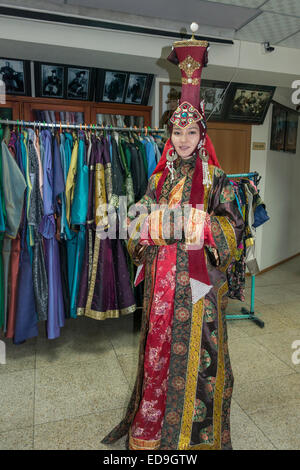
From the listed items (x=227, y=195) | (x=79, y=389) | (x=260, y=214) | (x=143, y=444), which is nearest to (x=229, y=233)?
(x=227, y=195)

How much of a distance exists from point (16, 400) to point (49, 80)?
2.71 metres

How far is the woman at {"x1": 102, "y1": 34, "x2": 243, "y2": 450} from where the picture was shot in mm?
1351

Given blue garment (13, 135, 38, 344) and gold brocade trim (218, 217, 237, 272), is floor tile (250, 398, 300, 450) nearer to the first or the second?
gold brocade trim (218, 217, 237, 272)

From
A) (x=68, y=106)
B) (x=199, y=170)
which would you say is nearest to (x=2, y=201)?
(x=199, y=170)

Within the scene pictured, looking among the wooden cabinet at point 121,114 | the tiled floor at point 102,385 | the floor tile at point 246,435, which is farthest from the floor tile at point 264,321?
the wooden cabinet at point 121,114

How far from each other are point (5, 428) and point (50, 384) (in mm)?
395

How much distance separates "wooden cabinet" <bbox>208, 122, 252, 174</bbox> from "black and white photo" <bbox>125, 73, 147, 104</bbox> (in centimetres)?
92

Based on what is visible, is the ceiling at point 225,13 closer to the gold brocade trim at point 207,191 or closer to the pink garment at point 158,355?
the gold brocade trim at point 207,191

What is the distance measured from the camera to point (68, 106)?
132 inches

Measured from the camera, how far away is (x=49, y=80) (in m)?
3.16

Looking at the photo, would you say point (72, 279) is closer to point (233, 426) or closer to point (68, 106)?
point (233, 426)

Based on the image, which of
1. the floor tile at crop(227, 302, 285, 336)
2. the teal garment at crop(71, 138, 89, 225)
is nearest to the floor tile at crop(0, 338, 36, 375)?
the teal garment at crop(71, 138, 89, 225)

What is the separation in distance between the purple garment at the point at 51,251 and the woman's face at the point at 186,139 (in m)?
1.03
